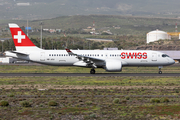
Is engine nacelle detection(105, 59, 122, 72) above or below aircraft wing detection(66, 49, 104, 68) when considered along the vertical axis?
below

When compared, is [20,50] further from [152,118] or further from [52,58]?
[152,118]

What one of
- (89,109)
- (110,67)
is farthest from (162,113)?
(110,67)

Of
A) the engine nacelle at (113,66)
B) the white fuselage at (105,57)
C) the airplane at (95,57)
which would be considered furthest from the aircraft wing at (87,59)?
the engine nacelle at (113,66)

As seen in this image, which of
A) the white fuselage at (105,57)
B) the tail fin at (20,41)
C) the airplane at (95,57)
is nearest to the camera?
the airplane at (95,57)

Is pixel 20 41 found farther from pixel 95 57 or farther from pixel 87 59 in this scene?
pixel 95 57

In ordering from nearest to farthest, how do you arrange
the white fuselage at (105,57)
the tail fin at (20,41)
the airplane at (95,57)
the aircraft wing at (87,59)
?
1. the aircraft wing at (87,59)
2. the airplane at (95,57)
3. the white fuselage at (105,57)
4. the tail fin at (20,41)

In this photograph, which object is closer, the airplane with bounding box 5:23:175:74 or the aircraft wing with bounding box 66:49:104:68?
the aircraft wing with bounding box 66:49:104:68

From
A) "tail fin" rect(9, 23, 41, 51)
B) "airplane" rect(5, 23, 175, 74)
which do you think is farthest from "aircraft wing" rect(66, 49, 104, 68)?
"tail fin" rect(9, 23, 41, 51)

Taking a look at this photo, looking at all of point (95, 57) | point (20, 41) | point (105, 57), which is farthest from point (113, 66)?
point (20, 41)

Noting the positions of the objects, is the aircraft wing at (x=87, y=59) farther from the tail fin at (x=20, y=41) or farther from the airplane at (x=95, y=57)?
the tail fin at (x=20, y=41)

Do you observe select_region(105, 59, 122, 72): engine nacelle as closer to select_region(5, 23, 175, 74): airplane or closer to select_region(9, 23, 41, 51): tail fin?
select_region(5, 23, 175, 74): airplane

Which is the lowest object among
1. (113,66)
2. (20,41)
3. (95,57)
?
(113,66)

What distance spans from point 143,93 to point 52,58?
77.2ft

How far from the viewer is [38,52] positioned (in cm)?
4894
